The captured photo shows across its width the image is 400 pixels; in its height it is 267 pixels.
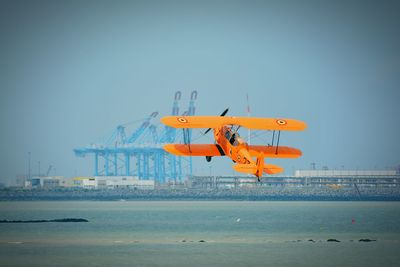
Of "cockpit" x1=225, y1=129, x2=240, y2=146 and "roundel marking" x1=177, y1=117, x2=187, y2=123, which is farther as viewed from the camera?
"roundel marking" x1=177, y1=117, x2=187, y2=123

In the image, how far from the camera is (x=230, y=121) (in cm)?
6500

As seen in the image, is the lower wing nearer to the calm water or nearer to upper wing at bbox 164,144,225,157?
upper wing at bbox 164,144,225,157

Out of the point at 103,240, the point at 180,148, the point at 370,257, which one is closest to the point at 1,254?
the point at 103,240

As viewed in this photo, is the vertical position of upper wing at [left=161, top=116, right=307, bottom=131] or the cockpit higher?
upper wing at [left=161, top=116, right=307, bottom=131]

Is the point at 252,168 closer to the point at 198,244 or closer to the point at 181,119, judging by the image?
the point at 181,119

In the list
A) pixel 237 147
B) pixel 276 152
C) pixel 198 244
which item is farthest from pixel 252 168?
pixel 198 244

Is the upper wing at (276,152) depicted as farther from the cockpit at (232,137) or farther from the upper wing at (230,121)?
the upper wing at (230,121)

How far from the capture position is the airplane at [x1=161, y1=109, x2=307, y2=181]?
60125 millimetres

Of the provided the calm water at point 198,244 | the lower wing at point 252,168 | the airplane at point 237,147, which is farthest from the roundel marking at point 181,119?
the calm water at point 198,244

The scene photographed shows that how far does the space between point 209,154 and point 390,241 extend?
6738cm

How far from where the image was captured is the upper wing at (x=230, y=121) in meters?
66.2

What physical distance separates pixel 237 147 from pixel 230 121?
4372 millimetres

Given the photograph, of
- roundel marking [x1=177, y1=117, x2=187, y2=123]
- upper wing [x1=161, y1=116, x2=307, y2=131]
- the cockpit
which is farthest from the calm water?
the cockpit

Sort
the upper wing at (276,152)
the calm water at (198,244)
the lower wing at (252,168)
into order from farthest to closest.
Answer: the calm water at (198,244)
the upper wing at (276,152)
the lower wing at (252,168)
